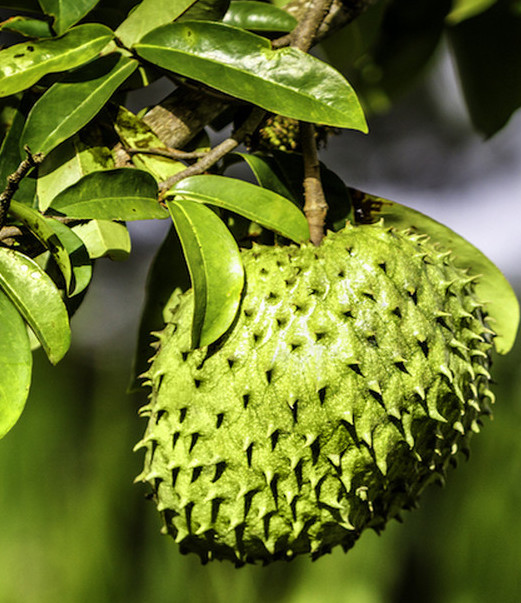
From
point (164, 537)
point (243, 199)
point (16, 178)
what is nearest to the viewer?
point (16, 178)

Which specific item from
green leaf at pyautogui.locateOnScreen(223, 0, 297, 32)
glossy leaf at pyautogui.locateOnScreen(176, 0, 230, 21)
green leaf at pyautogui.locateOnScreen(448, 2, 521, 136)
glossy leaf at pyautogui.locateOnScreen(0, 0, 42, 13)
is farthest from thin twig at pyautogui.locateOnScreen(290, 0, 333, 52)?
green leaf at pyautogui.locateOnScreen(448, 2, 521, 136)

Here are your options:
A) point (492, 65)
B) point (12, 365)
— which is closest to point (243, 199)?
point (12, 365)

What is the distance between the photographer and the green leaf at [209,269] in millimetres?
971

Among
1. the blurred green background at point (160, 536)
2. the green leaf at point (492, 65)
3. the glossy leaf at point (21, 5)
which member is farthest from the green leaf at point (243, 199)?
the blurred green background at point (160, 536)

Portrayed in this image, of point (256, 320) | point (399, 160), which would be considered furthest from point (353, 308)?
point (399, 160)

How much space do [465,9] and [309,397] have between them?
4.57ft

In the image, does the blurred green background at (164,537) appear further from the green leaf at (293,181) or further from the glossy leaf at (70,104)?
the glossy leaf at (70,104)

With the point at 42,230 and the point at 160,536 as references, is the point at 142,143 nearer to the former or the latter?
the point at 42,230

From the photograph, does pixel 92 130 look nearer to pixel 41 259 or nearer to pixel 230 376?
pixel 41 259

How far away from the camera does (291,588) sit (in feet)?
10.3

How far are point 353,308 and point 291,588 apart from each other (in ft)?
8.38

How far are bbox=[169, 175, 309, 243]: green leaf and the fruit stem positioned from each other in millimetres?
81

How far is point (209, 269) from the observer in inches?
38.9

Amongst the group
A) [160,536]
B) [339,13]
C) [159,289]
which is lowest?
[160,536]
